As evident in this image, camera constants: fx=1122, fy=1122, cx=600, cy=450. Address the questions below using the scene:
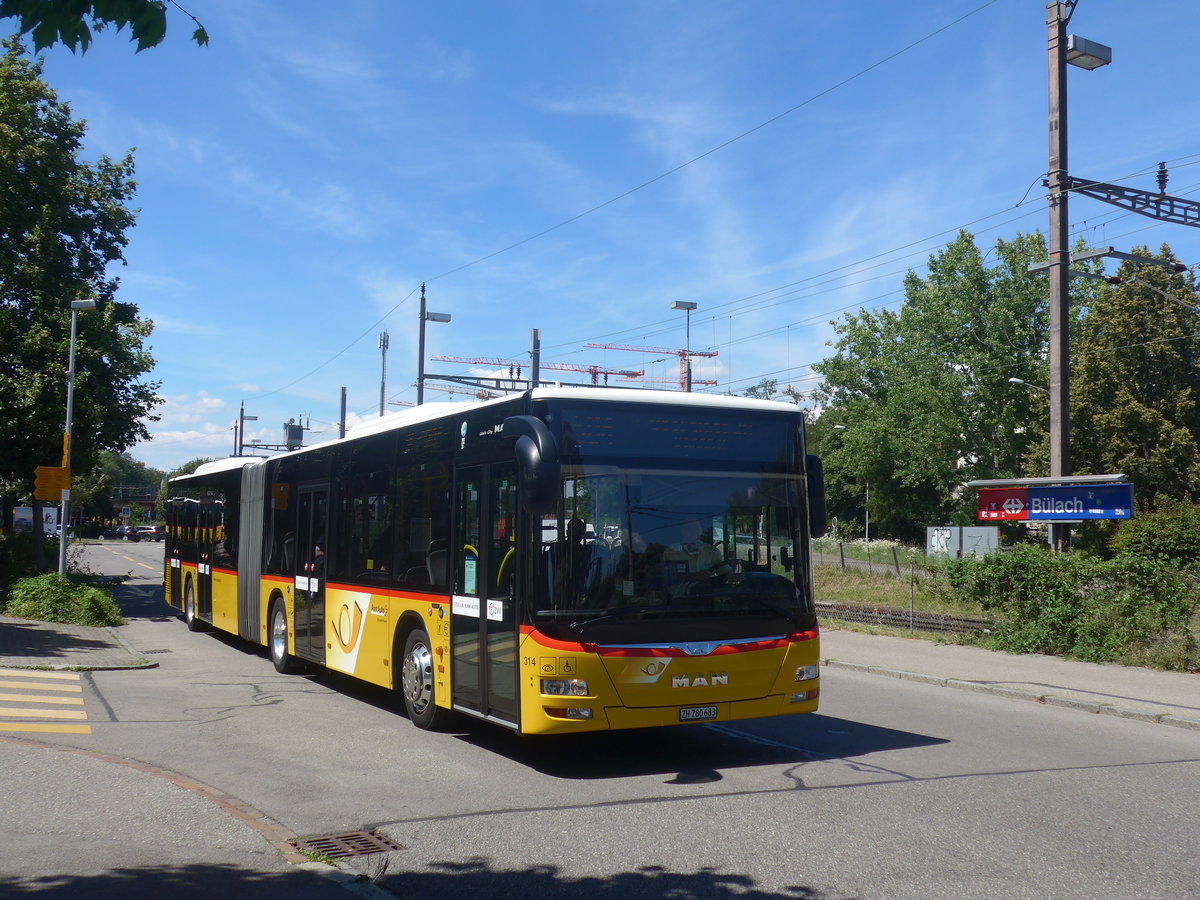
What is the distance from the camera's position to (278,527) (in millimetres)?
14688

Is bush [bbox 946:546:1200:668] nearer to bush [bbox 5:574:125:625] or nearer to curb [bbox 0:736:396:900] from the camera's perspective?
curb [bbox 0:736:396:900]

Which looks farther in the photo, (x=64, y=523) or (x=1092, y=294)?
(x=1092, y=294)

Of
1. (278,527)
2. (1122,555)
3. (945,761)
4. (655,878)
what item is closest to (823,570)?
(1122,555)

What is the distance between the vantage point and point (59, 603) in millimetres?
21391

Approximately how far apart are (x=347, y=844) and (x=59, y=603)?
1750cm

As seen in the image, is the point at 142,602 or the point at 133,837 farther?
the point at 142,602

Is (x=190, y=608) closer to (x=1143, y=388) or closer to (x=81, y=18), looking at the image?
(x=81, y=18)

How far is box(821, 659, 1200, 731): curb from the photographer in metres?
11.1

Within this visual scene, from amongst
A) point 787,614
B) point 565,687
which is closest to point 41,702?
point 565,687

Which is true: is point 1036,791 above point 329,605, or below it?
below

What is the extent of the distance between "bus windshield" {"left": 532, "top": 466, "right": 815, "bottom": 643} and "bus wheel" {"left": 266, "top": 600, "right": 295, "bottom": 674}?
7.44 meters

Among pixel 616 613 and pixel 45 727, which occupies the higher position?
pixel 616 613

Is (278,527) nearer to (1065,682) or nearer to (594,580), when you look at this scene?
(594,580)

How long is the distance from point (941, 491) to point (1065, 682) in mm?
56120
